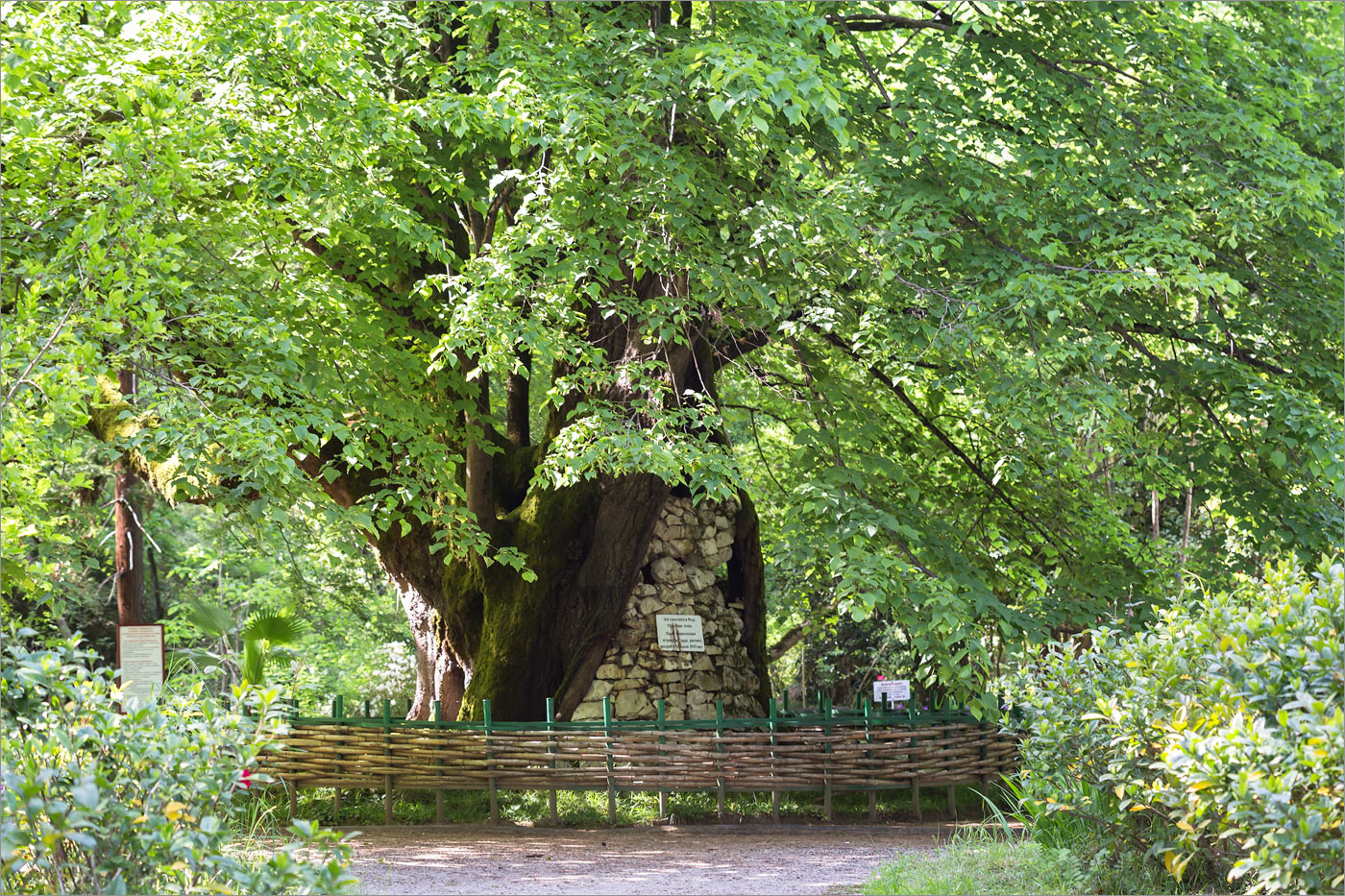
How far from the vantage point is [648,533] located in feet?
32.6

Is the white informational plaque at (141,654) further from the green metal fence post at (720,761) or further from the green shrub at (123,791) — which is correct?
the green metal fence post at (720,761)

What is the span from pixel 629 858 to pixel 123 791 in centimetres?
431

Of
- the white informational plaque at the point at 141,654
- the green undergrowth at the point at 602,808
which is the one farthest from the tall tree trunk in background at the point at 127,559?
the white informational plaque at the point at 141,654

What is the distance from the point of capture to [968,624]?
21.6ft

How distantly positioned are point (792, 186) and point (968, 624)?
9.42 feet

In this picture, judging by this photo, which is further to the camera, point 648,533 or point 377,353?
point 648,533

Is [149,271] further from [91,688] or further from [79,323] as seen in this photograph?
[91,688]

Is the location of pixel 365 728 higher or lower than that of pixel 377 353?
lower

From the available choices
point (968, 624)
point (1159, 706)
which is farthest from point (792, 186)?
point (1159, 706)

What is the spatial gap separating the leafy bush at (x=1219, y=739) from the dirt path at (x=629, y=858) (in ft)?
5.25

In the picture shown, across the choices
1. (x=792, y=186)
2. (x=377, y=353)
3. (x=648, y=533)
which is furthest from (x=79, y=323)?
(x=648, y=533)

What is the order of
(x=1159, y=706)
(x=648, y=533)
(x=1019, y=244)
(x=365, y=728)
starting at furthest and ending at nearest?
(x=648, y=533) → (x=365, y=728) → (x=1019, y=244) → (x=1159, y=706)

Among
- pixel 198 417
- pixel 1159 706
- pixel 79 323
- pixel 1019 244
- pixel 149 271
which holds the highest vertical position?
pixel 1019 244

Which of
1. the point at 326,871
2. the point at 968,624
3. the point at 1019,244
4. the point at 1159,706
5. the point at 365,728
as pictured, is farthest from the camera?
the point at 365,728
